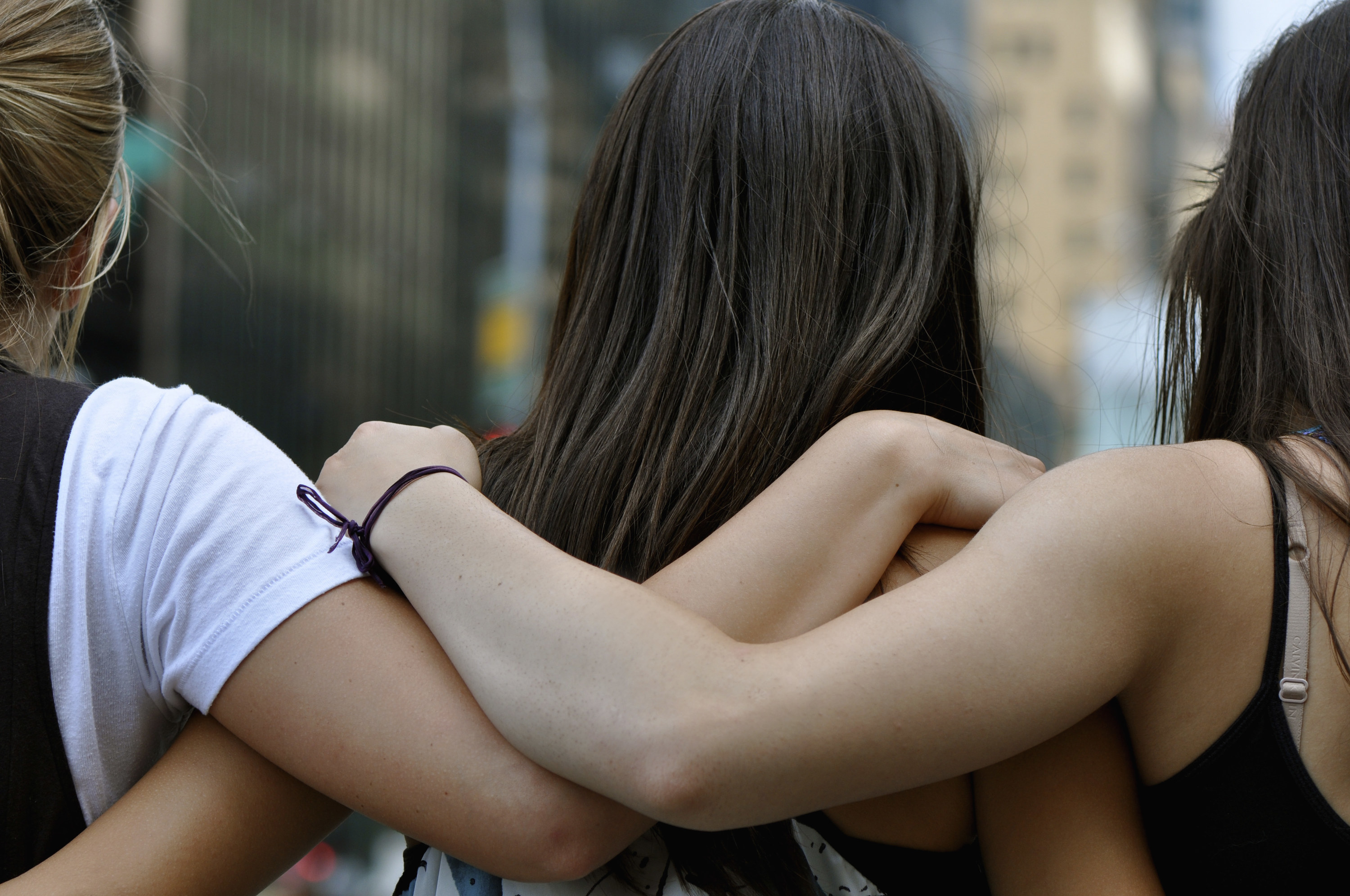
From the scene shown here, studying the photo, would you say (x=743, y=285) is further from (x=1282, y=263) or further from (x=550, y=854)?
(x=550, y=854)

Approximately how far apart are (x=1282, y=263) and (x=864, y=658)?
3.02 ft

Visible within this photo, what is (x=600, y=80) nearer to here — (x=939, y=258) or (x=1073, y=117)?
(x=939, y=258)

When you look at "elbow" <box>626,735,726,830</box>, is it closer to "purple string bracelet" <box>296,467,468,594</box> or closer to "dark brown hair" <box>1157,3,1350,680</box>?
"purple string bracelet" <box>296,467,468,594</box>

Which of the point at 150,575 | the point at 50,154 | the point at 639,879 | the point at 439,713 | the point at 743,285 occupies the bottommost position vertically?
the point at 639,879

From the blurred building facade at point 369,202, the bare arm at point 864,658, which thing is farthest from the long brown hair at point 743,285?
the blurred building facade at point 369,202

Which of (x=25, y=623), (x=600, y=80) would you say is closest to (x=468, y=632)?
(x=25, y=623)

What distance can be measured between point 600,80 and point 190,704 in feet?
64.4

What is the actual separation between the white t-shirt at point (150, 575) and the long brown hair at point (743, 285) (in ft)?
1.35

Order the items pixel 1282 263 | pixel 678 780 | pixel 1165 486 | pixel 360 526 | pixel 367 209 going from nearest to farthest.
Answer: pixel 678 780, pixel 1165 486, pixel 360 526, pixel 1282 263, pixel 367 209

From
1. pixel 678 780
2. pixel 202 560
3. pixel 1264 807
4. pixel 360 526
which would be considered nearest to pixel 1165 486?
pixel 1264 807

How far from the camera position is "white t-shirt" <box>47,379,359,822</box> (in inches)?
53.6

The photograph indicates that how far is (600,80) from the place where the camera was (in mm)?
19984

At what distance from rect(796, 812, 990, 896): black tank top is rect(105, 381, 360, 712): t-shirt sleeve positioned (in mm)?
690

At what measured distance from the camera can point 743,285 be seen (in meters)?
1.80
